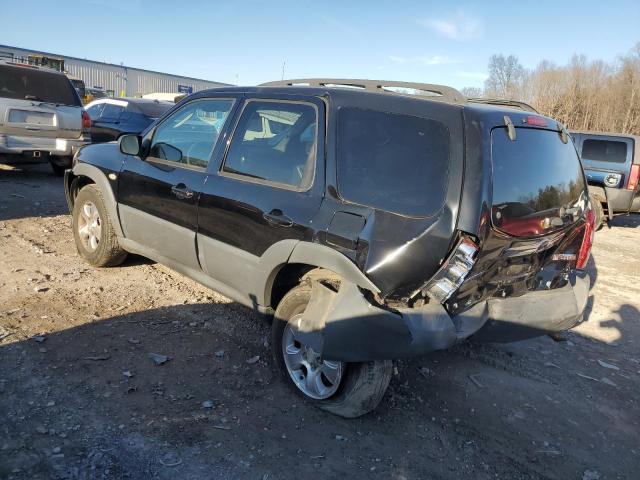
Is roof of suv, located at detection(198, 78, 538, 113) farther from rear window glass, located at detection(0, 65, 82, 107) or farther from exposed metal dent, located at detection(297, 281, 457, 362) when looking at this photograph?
rear window glass, located at detection(0, 65, 82, 107)

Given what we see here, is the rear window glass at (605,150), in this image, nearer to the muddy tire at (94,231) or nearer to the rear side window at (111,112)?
the muddy tire at (94,231)

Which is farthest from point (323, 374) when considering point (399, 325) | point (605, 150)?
point (605, 150)

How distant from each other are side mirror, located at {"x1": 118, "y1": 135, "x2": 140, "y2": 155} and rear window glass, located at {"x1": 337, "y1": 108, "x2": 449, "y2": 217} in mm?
2089

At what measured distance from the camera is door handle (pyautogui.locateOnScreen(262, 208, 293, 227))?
3.10m

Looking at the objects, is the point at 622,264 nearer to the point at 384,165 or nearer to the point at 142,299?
the point at 384,165

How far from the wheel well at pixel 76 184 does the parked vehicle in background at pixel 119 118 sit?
7.59 meters

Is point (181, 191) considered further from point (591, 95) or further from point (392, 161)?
point (591, 95)

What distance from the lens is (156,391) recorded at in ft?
10.3

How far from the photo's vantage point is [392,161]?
2.82 metres

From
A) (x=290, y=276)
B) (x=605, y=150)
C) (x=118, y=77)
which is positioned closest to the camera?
(x=290, y=276)

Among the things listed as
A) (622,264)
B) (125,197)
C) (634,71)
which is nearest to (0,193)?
(125,197)

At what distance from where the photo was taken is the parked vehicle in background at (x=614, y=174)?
9.66m

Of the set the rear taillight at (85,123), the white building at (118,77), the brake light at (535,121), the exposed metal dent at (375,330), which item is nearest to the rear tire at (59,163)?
the rear taillight at (85,123)

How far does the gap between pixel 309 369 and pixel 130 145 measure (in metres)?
2.51
